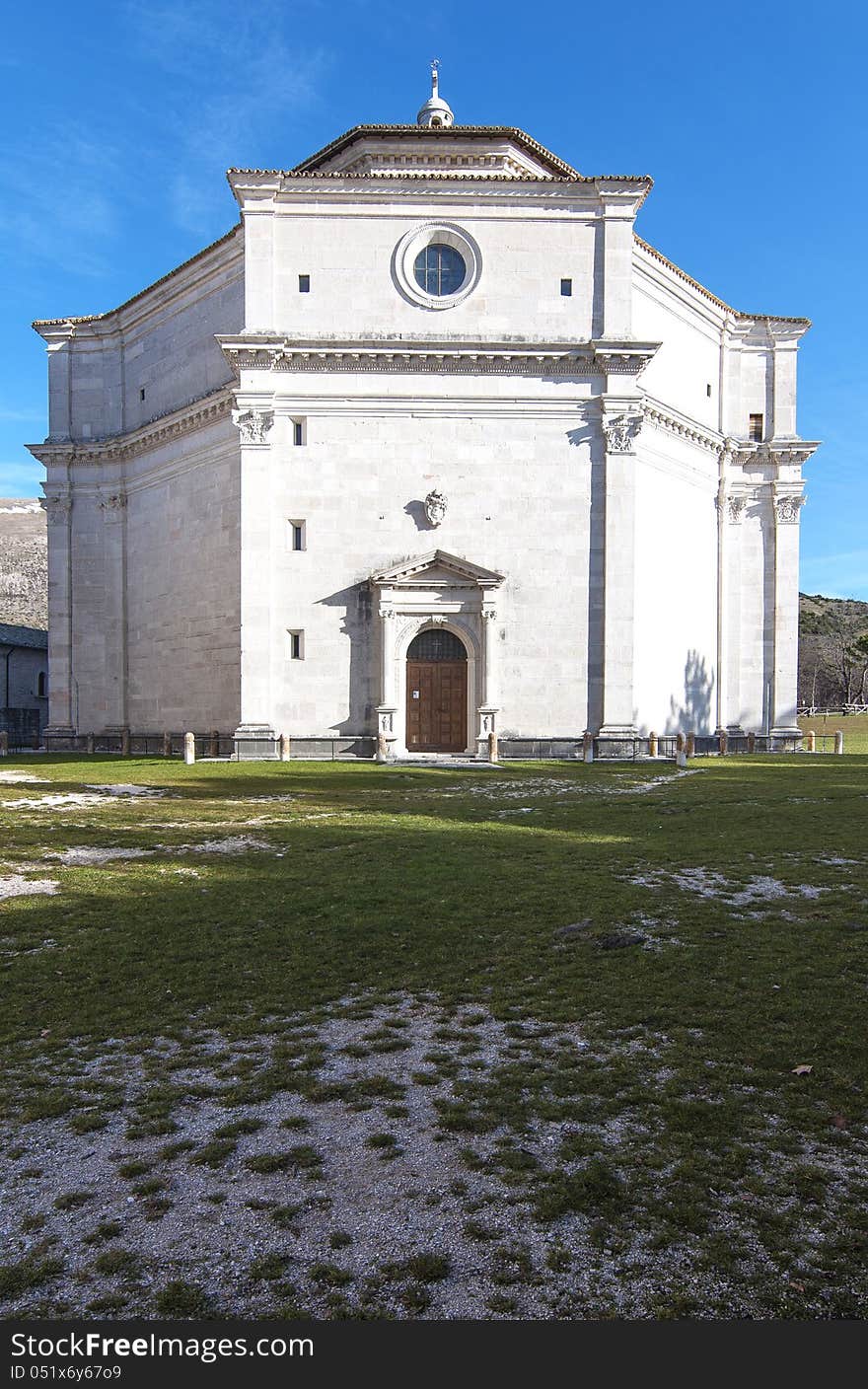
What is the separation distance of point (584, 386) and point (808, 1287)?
29832 mm

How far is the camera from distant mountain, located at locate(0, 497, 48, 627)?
315 ft

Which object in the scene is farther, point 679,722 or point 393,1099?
point 679,722

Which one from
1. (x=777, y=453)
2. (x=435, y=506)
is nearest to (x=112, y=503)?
(x=435, y=506)

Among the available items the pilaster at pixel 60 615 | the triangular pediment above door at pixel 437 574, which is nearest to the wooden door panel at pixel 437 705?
the triangular pediment above door at pixel 437 574

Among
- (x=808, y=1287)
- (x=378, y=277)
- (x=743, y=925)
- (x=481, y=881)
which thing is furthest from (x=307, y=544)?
(x=808, y=1287)

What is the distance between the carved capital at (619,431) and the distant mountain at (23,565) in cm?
7590

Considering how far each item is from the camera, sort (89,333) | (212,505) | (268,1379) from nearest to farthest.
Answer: (268,1379) → (212,505) → (89,333)

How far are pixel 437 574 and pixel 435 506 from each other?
2.36m

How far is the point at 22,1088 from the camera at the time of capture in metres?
4.60

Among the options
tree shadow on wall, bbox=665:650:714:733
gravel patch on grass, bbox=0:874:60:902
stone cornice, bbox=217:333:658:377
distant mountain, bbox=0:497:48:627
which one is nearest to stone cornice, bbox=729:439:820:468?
tree shadow on wall, bbox=665:650:714:733

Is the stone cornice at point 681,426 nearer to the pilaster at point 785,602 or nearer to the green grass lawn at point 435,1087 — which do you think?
the pilaster at point 785,602

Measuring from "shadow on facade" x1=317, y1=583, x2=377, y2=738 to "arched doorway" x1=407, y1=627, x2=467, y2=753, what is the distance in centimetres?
136

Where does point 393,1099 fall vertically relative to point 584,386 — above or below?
below

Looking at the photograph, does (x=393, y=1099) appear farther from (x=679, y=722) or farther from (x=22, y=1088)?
(x=679, y=722)
